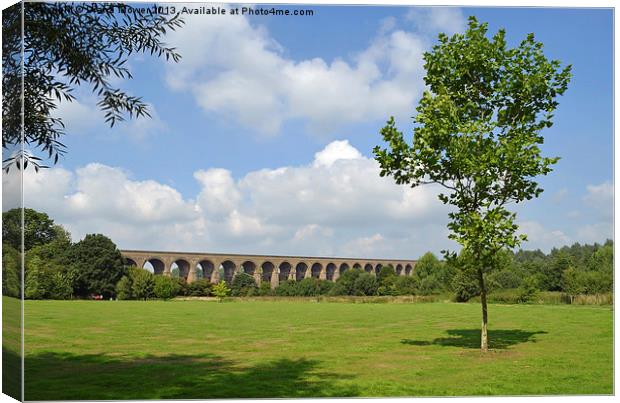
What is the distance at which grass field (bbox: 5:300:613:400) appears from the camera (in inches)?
500

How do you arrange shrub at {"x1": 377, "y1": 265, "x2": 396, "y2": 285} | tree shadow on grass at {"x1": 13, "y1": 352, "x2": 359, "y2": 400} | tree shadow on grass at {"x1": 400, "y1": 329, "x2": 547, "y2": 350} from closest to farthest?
1. tree shadow on grass at {"x1": 13, "y1": 352, "x2": 359, "y2": 400}
2. tree shadow on grass at {"x1": 400, "y1": 329, "x2": 547, "y2": 350}
3. shrub at {"x1": 377, "y1": 265, "x2": 396, "y2": 285}

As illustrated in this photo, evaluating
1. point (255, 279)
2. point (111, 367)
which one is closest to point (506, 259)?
point (111, 367)

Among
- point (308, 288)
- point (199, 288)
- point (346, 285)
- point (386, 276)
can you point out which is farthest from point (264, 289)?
point (386, 276)

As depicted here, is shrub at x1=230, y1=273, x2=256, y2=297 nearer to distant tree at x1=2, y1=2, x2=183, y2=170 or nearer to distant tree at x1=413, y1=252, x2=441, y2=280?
distant tree at x1=413, y1=252, x2=441, y2=280

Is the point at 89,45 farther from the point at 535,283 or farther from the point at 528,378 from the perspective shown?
the point at 535,283

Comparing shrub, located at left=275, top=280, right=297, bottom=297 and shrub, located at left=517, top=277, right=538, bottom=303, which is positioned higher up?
shrub, located at left=517, top=277, right=538, bottom=303

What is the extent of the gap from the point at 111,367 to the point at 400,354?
7619 mm

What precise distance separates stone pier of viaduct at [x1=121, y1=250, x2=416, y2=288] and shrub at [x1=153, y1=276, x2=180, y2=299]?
4.98 m

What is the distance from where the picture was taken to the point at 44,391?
40.2 feet

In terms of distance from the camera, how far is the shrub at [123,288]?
56131 mm

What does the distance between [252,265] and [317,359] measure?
2116 inches

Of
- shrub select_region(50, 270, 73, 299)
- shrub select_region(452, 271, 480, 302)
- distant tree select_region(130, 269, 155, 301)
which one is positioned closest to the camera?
shrub select_region(452, 271, 480, 302)

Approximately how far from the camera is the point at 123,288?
56.6m

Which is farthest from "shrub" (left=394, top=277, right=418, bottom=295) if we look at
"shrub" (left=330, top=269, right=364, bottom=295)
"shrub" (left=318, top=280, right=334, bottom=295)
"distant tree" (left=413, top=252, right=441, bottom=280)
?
"shrub" (left=318, top=280, right=334, bottom=295)
